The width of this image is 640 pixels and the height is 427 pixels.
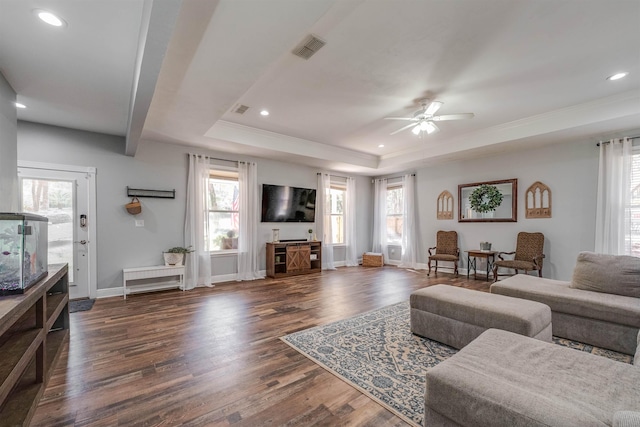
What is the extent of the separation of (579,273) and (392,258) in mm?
5088

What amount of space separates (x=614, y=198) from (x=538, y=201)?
104 centimetres

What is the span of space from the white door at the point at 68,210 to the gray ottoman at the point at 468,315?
193 inches

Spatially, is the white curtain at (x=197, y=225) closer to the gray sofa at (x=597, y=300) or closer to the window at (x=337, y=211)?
the window at (x=337, y=211)

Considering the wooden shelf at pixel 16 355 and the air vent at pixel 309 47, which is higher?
the air vent at pixel 309 47

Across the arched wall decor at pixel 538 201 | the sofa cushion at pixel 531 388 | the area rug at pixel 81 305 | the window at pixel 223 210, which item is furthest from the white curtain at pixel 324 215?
the sofa cushion at pixel 531 388

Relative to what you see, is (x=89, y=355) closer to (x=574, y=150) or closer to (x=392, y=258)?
(x=392, y=258)

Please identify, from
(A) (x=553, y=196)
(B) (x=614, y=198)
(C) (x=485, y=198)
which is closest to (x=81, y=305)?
(C) (x=485, y=198)

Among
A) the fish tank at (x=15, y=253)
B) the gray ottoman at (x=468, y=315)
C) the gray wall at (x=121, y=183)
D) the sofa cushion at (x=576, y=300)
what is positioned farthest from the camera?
the gray wall at (x=121, y=183)

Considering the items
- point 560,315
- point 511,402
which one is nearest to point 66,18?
point 511,402

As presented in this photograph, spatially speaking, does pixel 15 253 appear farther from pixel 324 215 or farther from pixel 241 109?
pixel 324 215

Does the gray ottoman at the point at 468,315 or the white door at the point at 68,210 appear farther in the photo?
the white door at the point at 68,210

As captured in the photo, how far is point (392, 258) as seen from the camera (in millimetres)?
8016

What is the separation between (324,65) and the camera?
10.0 ft

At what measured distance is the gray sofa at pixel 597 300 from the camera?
2449 millimetres
